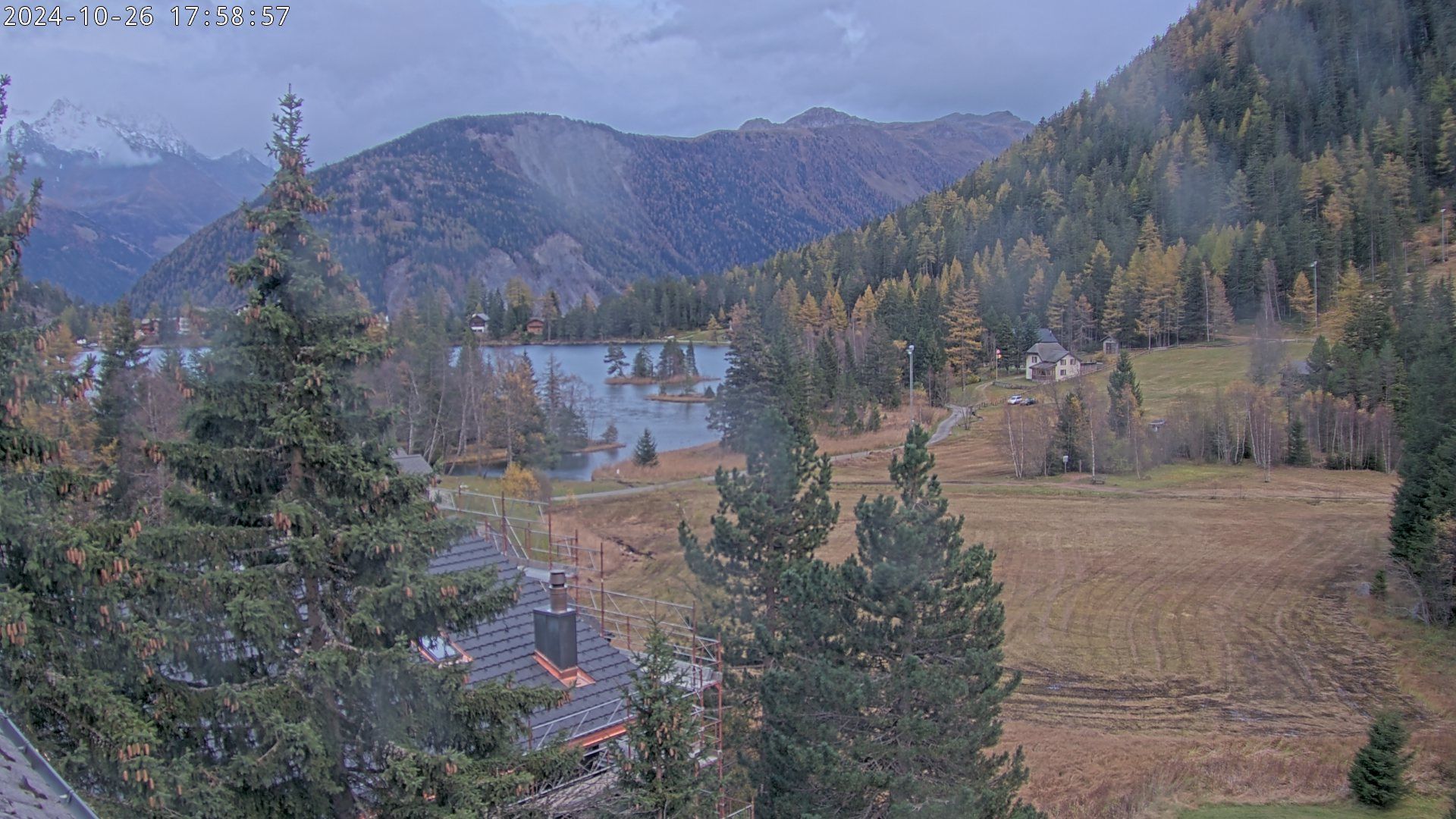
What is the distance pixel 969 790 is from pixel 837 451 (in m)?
30.1

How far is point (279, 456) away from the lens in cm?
520

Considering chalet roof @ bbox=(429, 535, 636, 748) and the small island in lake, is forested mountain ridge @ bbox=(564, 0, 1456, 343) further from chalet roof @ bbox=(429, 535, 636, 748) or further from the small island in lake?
chalet roof @ bbox=(429, 535, 636, 748)

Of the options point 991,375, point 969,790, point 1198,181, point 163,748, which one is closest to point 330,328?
point 163,748

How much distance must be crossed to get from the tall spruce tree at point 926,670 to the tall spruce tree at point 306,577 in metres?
4.64

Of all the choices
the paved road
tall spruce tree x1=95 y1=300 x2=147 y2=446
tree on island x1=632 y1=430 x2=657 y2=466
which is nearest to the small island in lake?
the paved road

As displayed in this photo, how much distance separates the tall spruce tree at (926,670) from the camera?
29.5 feet

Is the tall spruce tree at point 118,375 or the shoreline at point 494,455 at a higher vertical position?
the tall spruce tree at point 118,375

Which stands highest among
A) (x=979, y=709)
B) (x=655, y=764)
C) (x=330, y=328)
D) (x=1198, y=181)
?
(x=1198, y=181)

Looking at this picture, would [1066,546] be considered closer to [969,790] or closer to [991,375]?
[969,790]

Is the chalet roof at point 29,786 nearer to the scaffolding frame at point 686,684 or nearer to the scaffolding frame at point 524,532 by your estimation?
the scaffolding frame at point 686,684

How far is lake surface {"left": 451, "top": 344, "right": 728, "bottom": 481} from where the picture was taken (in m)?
37.1

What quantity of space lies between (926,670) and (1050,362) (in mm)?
47741

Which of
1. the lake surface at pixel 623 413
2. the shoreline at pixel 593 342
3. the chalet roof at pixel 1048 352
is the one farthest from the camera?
the shoreline at pixel 593 342

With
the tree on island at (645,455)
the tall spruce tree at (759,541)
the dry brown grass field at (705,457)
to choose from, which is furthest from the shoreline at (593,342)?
the tall spruce tree at (759,541)
